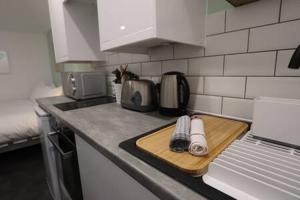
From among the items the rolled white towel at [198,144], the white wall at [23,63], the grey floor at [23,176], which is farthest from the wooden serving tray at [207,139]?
the white wall at [23,63]

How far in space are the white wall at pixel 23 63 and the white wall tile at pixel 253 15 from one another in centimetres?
435

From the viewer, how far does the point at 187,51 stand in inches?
36.2

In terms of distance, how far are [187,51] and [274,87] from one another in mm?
442

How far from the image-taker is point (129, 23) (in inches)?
27.7

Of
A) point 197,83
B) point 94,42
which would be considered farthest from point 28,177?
point 197,83

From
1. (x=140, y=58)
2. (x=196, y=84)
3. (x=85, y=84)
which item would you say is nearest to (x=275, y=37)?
(x=196, y=84)

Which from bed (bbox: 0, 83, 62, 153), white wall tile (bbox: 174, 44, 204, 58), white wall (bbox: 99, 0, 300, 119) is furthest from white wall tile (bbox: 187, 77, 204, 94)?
bed (bbox: 0, 83, 62, 153)

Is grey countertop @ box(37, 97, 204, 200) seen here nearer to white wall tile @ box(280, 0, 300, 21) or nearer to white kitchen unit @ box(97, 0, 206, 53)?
white kitchen unit @ box(97, 0, 206, 53)

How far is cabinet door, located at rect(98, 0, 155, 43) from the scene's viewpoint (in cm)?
62

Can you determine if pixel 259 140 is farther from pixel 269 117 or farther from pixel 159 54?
pixel 159 54

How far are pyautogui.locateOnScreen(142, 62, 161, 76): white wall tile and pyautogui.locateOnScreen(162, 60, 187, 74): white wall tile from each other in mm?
50

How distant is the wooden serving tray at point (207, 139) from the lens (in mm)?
434

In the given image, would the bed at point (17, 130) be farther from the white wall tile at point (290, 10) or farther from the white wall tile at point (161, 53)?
the white wall tile at point (290, 10)

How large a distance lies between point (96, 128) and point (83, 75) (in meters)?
0.90
